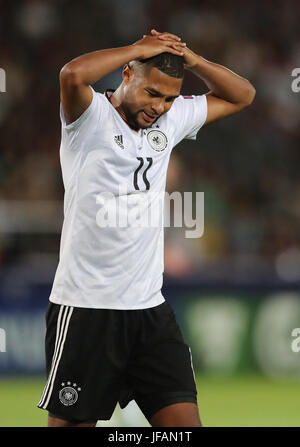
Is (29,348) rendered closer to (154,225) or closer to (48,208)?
(48,208)

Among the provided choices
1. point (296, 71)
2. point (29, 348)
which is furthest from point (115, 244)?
point (296, 71)

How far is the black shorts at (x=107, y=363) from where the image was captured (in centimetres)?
351

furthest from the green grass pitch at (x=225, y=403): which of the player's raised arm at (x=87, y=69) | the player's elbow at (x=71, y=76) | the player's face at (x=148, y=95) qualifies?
the player's elbow at (x=71, y=76)

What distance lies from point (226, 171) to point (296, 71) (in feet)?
5.38

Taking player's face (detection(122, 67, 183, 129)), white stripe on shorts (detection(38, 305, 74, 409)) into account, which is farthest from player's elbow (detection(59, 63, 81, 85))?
white stripe on shorts (detection(38, 305, 74, 409))

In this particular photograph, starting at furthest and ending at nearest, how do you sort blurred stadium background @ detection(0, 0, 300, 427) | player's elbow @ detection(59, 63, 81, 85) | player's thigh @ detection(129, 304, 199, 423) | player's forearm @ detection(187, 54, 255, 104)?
1. blurred stadium background @ detection(0, 0, 300, 427)
2. player's forearm @ detection(187, 54, 255, 104)
3. player's thigh @ detection(129, 304, 199, 423)
4. player's elbow @ detection(59, 63, 81, 85)

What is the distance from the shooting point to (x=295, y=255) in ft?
26.9

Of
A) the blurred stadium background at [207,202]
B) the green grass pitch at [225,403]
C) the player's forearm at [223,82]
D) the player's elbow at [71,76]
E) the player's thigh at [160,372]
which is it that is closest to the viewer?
the player's elbow at [71,76]

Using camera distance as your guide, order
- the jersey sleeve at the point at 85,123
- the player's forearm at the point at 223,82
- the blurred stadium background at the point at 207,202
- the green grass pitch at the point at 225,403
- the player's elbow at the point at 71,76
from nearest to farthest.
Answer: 1. the player's elbow at the point at 71,76
2. the jersey sleeve at the point at 85,123
3. the player's forearm at the point at 223,82
4. the green grass pitch at the point at 225,403
5. the blurred stadium background at the point at 207,202

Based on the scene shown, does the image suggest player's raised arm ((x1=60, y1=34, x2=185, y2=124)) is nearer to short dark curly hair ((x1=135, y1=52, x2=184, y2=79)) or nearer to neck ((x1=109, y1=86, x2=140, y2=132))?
short dark curly hair ((x1=135, y1=52, x2=184, y2=79))

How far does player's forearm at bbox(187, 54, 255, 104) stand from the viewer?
3.81 metres

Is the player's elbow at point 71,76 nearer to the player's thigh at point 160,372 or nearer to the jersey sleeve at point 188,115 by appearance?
the jersey sleeve at point 188,115

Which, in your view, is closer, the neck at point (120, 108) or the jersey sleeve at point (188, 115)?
the neck at point (120, 108)

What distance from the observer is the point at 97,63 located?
132 inches
